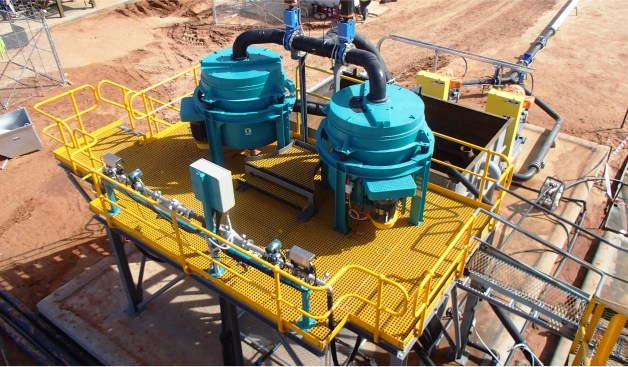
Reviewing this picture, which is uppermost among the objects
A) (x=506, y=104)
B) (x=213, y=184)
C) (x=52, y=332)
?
(x=213, y=184)

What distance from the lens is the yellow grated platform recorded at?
6531mm

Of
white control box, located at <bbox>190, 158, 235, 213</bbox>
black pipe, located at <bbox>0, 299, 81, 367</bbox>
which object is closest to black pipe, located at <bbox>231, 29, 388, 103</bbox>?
white control box, located at <bbox>190, 158, 235, 213</bbox>

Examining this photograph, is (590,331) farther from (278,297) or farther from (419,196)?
(278,297)

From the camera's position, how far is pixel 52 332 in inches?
417

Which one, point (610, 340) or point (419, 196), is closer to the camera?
point (610, 340)

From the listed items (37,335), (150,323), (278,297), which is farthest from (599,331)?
(37,335)

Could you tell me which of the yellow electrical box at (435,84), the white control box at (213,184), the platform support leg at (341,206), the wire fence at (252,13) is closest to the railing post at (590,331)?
the platform support leg at (341,206)

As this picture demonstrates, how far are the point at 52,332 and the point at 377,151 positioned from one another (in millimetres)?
8344

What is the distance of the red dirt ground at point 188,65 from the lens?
13227 millimetres

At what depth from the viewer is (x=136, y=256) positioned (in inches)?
485

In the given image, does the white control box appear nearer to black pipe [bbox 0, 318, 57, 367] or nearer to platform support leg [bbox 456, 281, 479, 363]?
platform support leg [bbox 456, 281, 479, 363]

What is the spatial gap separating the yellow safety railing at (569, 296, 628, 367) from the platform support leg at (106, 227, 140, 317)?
25.3ft

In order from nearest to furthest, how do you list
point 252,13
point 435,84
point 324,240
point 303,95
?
point 324,240 → point 303,95 → point 435,84 → point 252,13

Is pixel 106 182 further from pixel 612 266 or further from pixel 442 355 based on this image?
pixel 612 266
